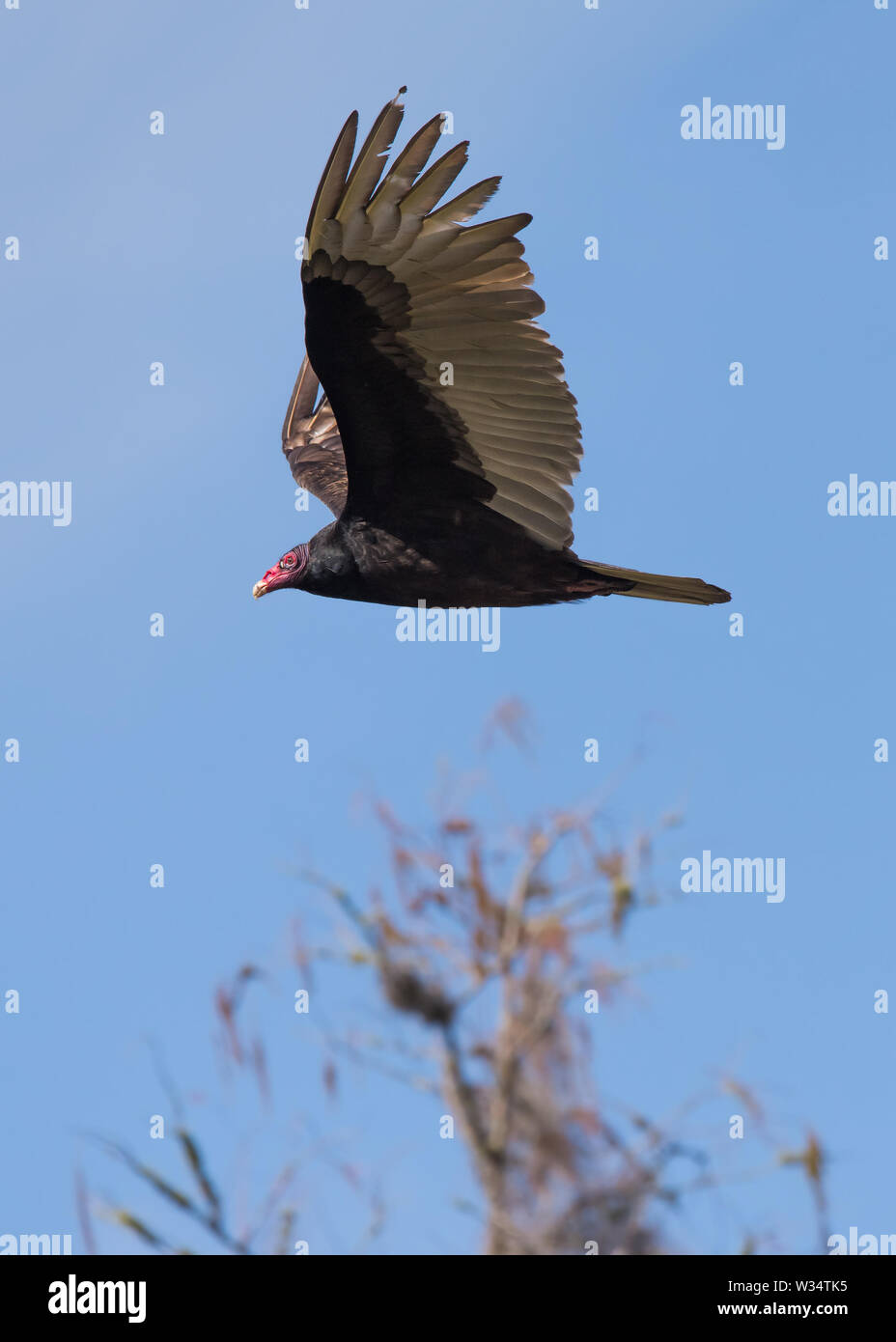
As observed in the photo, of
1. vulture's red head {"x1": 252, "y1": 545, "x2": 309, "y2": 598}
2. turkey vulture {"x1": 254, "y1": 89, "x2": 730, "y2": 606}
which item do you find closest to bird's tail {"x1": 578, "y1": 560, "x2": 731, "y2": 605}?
turkey vulture {"x1": 254, "y1": 89, "x2": 730, "y2": 606}

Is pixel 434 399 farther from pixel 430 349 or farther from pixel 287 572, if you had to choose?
pixel 287 572

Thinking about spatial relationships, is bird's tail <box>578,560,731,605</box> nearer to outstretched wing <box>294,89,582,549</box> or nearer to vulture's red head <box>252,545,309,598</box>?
outstretched wing <box>294,89,582,549</box>

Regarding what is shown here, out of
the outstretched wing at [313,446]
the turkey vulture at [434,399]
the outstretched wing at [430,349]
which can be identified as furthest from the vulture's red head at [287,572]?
the outstretched wing at [313,446]

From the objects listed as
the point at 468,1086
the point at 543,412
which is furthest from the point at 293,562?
the point at 468,1086

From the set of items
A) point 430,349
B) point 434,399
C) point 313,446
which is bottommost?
point 434,399

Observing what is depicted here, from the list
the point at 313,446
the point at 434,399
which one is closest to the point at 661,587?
the point at 434,399
